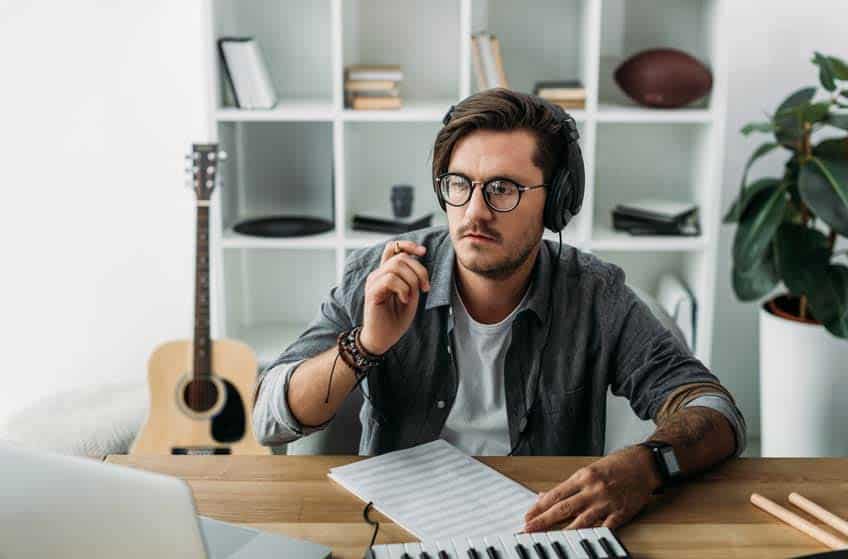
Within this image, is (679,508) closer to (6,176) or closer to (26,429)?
(26,429)

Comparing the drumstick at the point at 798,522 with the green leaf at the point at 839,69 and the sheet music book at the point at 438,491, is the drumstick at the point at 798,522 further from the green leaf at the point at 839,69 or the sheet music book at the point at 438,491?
the green leaf at the point at 839,69

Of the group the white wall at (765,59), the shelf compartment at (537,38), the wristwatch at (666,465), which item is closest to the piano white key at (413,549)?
the wristwatch at (666,465)

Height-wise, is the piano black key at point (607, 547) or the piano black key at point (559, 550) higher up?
the piano black key at point (559, 550)

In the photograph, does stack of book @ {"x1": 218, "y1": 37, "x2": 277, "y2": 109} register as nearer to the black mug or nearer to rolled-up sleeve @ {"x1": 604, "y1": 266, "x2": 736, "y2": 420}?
the black mug

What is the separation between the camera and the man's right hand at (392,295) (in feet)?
4.73

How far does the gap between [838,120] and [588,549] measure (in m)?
1.77

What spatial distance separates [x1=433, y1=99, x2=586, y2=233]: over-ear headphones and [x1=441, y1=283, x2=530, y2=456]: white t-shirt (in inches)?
6.4

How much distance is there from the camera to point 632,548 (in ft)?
3.85

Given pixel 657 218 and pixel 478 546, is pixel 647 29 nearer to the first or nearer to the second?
pixel 657 218

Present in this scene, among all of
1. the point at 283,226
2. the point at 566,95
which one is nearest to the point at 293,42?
the point at 283,226

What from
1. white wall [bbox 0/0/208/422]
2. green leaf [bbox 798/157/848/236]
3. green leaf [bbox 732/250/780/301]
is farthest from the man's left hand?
white wall [bbox 0/0/208/422]

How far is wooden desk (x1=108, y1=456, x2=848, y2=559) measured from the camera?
3.89 ft

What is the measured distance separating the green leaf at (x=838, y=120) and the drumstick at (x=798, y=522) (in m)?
1.48

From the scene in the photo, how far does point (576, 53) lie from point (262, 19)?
968mm
